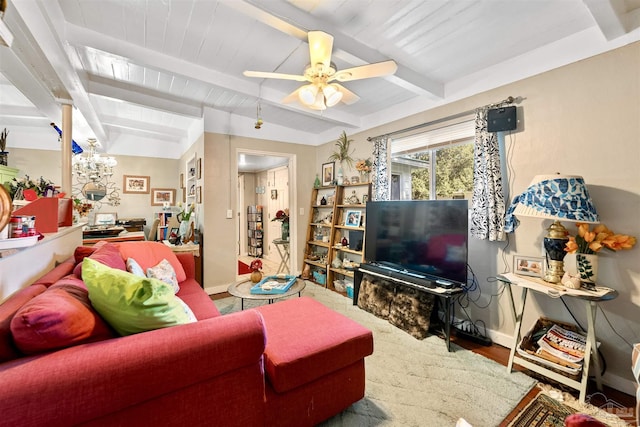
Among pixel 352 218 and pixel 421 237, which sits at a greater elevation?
pixel 352 218

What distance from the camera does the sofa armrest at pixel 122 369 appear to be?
0.77m

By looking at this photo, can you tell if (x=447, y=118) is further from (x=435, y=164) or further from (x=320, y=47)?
(x=320, y=47)

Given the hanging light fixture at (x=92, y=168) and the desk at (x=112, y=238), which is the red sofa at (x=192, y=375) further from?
the hanging light fixture at (x=92, y=168)

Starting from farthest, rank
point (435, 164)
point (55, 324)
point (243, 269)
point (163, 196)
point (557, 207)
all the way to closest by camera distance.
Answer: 1. point (163, 196)
2. point (243, 269)
3. point (435, 164)
4. point (557, 207)
5. point (55, 324)

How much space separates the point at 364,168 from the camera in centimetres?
353

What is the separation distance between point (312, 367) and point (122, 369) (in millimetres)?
833

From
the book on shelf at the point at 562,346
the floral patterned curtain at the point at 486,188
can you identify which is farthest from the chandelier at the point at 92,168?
the book on shelf at the point at 562,346

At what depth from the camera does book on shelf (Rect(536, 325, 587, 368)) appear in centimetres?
172

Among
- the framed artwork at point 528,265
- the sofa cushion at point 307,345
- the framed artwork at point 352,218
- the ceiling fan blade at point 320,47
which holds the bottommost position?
the sofa cushion at point 307,345

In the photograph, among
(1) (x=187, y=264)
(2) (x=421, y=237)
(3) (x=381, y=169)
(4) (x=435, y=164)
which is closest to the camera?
(2) (x=421, y=237)

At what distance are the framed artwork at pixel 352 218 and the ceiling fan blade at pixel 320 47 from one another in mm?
2261

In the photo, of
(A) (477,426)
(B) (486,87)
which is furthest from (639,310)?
(B) (486,87)

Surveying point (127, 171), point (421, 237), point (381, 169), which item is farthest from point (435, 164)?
point (127, 171)

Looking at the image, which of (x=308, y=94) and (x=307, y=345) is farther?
(x=308, y=94)
